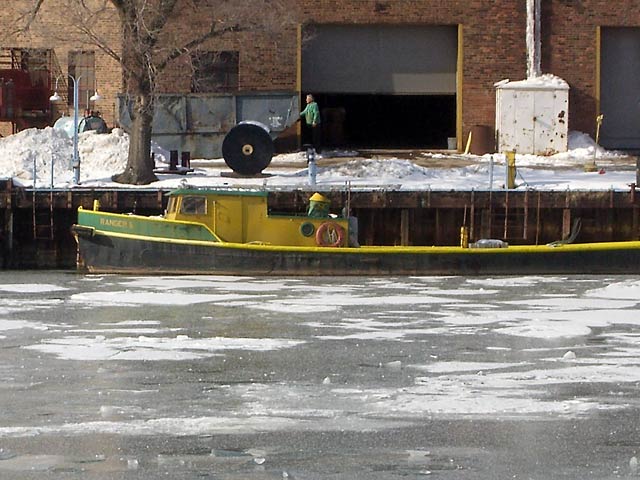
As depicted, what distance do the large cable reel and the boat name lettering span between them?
578cm

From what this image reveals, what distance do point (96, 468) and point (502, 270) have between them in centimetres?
1716

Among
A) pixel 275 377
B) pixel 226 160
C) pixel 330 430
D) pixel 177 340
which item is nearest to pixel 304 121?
pixel 226 160

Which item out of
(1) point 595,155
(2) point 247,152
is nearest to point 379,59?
(1) point 595,155

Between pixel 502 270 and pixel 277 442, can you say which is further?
pixel 502 270

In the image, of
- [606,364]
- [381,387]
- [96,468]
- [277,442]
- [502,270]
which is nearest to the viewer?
[96,468]

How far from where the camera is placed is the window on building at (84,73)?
43406 millimetres

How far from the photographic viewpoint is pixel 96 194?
107 feet

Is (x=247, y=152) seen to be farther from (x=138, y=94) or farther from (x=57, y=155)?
(x=57, y=155)

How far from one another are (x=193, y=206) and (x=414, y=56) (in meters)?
13.6

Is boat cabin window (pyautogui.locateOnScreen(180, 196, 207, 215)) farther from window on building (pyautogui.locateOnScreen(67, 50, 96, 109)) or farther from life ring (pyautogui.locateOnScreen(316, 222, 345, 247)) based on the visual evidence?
window on building (pyautogui.locateOnScreen(67, 50, 96, 109))

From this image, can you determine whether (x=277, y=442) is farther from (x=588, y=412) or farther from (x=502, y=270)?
(x=502, y=270)

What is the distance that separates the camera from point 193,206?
3052 centimetres

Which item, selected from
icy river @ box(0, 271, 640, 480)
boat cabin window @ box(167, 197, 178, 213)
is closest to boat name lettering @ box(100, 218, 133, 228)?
boat cabin window @ box(167, 197, 178, 213)

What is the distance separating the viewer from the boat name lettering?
1208 inches
